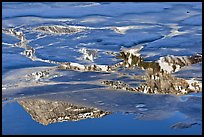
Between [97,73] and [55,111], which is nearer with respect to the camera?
[55,111]

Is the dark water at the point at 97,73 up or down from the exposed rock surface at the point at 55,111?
up

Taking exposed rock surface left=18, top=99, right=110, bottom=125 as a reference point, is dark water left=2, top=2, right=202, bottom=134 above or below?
above

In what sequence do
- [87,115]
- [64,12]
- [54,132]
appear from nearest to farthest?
[54,132] < [87,115] < [64,12]

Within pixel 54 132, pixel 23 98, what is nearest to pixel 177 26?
pixel 23 98

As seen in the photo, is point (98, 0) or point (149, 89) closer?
point (149, 89)

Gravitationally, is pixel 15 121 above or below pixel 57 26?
below

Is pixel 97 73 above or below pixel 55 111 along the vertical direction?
above

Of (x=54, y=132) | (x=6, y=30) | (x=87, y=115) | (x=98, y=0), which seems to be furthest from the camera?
(x=98, y=0)

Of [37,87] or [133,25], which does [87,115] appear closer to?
[37,87]
